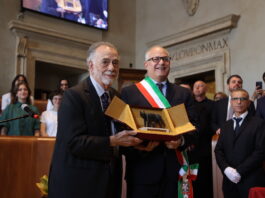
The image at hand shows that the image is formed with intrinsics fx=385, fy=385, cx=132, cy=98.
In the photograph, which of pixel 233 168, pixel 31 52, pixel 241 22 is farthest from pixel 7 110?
pixel 241 22

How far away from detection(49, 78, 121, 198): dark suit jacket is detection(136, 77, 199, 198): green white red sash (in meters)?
0.51

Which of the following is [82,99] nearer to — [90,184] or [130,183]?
[90,184]

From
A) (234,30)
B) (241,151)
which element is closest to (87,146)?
(241,151)

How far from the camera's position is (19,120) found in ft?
14.9

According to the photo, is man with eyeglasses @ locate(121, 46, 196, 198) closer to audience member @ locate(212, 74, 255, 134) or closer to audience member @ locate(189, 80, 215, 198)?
audience member @ locate(189, 80, 215, 198)

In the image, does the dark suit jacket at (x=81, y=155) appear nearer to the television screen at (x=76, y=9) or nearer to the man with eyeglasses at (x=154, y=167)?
the man with eyeglasses at (x=154, y=167)

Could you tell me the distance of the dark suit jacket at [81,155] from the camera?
1841 mm

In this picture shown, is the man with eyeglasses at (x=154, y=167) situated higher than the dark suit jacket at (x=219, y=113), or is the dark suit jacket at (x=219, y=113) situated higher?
the dark suit jacket at (x=219, y=113)

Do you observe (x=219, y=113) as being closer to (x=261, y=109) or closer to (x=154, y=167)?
(x=261, y=109)

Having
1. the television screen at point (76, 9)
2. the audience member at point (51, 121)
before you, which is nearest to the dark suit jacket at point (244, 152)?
the audience member at point (51, 121)

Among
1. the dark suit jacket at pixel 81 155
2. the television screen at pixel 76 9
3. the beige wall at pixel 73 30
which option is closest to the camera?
the dark suit jacket at pixel 81 155

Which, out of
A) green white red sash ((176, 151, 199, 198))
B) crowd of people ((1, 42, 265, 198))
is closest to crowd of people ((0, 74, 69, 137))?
crowd of people ((1, 42, 265, 198))

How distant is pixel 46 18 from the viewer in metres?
9.45

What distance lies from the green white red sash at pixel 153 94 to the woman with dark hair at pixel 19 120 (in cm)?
240
